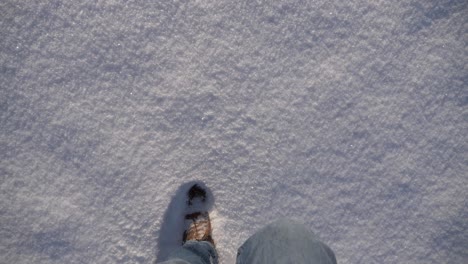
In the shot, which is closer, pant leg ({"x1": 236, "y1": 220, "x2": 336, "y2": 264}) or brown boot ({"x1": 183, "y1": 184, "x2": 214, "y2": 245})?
pant leg ({"x1": 236, "y1": 220, "x2": 336, "y2": 264})

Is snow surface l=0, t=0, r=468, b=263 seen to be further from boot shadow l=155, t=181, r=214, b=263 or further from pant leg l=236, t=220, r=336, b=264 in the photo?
pant leg l=236, t=220, r=336, b=264

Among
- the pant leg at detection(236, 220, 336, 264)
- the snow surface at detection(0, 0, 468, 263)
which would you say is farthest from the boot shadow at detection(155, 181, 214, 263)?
the pant leg at detection(236, 220, 336, 264)

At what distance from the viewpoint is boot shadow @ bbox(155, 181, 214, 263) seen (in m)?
1.06

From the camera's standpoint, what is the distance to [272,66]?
1027 millimetres

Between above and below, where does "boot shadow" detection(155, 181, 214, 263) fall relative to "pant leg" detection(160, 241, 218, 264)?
above

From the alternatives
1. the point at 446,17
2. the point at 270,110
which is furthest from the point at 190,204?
the point at 446,17

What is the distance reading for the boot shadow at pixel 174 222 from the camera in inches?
41.6

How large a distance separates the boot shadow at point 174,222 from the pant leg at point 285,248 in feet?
0.90

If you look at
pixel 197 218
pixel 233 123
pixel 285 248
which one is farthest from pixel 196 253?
pixel 233 123

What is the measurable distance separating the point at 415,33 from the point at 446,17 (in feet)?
0.37

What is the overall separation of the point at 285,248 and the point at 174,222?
44cm

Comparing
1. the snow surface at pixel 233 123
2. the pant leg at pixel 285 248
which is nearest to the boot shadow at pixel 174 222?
the snow surface at pixel 233 123

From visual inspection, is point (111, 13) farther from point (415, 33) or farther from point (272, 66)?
point (415, 33)

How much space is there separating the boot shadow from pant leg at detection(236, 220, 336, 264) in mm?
273
